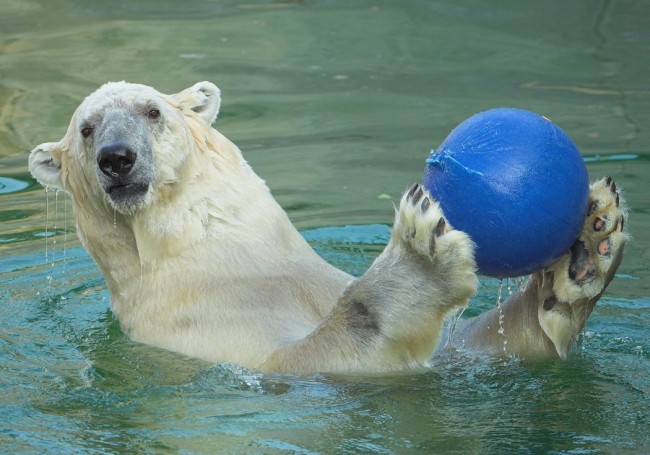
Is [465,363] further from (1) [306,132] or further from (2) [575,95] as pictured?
(2) [575,95]

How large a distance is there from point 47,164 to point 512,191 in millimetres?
2129

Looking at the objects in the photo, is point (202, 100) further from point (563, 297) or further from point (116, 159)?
point (563, 297)

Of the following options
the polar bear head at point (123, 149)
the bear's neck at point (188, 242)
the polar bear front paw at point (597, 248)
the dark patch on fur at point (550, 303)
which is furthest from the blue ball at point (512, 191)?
the polar bear head at point (123, 149)

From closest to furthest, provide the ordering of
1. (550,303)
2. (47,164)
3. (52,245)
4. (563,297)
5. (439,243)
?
1. (439,243)
2. (563,297)
3. (550,303)
4. (47,164)
5. (52,245)

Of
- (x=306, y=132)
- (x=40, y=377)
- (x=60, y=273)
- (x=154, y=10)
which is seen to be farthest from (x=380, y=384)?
(x=154, y=10)

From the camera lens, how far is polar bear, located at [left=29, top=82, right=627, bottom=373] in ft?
13.4

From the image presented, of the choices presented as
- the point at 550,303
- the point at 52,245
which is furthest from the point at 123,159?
the point at 52,245

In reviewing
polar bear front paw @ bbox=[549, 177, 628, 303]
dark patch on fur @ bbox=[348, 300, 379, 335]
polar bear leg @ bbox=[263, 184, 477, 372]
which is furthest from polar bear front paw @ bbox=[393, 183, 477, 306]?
polar bear front paw @ bbox=[549, 177, 628, 303]

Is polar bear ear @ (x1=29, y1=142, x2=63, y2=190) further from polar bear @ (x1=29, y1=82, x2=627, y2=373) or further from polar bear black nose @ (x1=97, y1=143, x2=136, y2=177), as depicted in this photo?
polar bear black nose @ (x1=97, y1=143, x2=136, y2=177)

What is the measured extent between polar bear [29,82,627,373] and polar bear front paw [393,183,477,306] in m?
0.03

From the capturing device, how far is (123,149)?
448 centimetres

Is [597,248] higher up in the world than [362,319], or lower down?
higher up

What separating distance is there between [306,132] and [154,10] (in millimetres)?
3721

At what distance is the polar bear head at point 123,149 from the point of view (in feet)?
14.9
